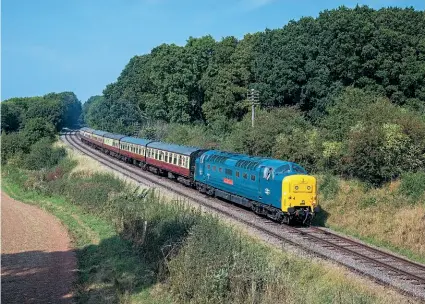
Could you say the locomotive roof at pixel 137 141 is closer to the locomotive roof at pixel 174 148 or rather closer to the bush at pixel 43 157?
the locomotive roof at pixel 174 148

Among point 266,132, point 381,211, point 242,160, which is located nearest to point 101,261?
point 242,160

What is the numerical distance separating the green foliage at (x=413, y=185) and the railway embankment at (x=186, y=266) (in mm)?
9233

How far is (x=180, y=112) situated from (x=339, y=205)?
44945 mm

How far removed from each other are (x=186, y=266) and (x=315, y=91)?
124 ft

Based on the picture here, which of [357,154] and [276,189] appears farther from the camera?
[357,154]

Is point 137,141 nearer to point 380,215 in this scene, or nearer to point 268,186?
point 268,186

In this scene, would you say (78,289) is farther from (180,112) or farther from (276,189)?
(180,112)

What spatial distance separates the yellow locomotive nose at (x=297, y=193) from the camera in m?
21.2

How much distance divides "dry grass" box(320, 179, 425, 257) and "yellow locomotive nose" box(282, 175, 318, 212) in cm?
256

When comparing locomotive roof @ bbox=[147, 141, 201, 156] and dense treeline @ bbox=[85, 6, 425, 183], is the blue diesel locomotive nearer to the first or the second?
locomotive roof @ bbox=[147, 141, 201, 156]

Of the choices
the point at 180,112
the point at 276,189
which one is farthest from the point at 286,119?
the point at 180,112

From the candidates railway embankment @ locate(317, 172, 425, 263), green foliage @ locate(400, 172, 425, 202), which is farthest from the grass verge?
green foliage @ locate(400, 172, 425, 202)

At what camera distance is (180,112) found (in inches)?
2650

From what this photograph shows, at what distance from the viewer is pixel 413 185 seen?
75.5 ft
